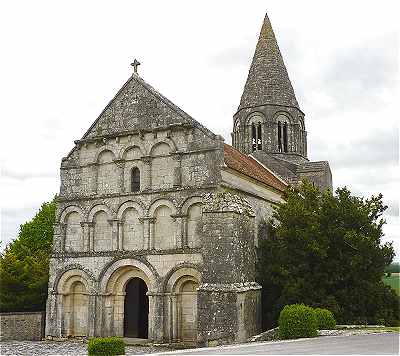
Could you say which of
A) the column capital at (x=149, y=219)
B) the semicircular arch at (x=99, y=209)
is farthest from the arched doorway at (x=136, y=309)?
the semicircular arch at (x=99, y=209)

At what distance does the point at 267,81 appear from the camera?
123ft

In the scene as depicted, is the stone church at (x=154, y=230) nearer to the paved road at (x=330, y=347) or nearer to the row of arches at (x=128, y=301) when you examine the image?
the row of arches at (x=128, y=301)

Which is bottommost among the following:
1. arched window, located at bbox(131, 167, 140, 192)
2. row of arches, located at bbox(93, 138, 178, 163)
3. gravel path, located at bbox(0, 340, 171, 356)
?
gravel path, located at bbox(0, 340, 171, 356)

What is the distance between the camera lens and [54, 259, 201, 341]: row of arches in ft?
75.9

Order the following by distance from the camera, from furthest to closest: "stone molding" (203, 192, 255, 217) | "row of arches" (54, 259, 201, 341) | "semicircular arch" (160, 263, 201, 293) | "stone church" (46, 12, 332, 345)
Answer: "row of arches" (54, 259, 201, 341), "semicircular arch" (160, 263, 201, 293), "stone molding" (203, 192, 255, 217), "stone church" (46, 12, 332, 345)

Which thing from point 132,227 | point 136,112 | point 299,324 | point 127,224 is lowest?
point 299,324

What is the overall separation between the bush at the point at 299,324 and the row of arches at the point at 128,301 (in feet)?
18.1

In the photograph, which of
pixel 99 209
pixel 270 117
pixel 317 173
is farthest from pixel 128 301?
pixel 270 117

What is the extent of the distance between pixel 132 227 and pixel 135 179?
2295 millimetres

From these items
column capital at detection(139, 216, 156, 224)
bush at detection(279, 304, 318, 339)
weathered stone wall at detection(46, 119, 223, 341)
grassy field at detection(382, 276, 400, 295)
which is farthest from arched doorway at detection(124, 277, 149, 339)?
grassy field at detection(382, 276, 400, 295)

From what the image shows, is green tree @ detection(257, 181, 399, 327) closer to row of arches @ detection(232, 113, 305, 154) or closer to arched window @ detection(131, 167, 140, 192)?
arched window @ detection(131, 167, 140, 192)

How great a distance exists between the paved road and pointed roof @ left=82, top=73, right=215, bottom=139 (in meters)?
11.2

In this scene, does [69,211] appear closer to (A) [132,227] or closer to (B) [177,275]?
(A) [132,227]

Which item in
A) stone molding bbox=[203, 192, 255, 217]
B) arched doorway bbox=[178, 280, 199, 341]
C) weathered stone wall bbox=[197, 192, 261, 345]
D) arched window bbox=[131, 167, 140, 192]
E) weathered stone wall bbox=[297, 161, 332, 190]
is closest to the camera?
weathered stone wall bbox=[197, 192, 261, 345]
